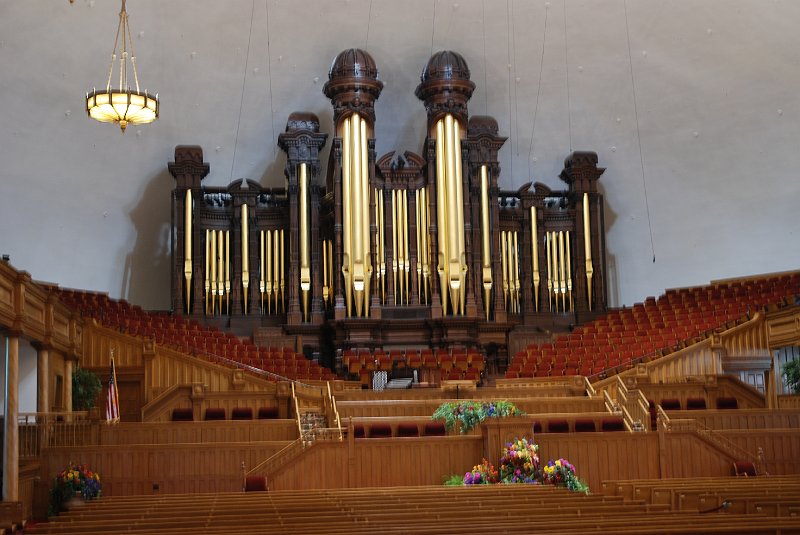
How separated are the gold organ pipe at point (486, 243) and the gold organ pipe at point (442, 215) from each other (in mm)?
736

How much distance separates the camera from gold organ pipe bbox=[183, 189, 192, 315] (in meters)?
20.3

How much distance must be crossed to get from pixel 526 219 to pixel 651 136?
131 inches

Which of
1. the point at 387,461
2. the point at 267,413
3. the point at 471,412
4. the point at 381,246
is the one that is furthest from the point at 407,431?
the point at 381,246

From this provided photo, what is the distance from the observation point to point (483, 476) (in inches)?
468

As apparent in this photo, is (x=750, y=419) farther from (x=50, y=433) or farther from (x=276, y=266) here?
(x=276, y=266)

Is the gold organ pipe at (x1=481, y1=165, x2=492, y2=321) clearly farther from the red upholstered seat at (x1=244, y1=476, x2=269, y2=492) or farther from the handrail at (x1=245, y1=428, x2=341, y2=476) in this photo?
the red upholstered seat at (x1=244, y1=476, x2=269, y2=492)

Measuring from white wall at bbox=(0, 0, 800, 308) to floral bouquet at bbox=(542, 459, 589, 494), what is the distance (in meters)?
10.8

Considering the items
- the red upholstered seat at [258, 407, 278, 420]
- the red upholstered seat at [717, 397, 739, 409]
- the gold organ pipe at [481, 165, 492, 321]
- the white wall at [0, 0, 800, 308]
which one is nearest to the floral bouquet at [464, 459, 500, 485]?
the red upholstered seat at [258, 407, 278, 420]

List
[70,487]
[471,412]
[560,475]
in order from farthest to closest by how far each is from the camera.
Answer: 1. [471,412]
2. [70,487]
3. [560,475]

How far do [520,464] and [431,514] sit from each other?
5.02 meters

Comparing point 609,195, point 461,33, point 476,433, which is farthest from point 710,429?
point 461,33

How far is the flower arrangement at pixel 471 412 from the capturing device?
12641mm

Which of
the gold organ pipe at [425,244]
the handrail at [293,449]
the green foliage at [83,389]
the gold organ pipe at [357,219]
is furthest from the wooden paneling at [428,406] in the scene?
the gold organ pipe at [425,244]

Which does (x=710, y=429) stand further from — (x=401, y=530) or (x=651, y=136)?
(x=651, y=136)
